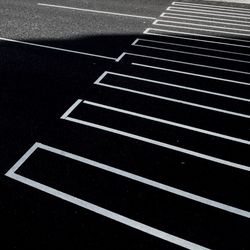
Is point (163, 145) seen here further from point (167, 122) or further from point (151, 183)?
point (151, 183)

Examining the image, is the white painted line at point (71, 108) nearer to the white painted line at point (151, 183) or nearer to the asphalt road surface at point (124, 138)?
the asphalt road surface at point (124, 138)

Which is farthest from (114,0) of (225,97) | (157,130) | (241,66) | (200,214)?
(200,214)

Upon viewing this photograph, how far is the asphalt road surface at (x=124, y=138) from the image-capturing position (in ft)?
12.9

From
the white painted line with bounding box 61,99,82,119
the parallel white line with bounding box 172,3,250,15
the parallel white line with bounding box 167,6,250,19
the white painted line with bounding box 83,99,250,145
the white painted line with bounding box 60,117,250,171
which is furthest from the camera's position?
the parallel white line with bounding box 172,3,250,15

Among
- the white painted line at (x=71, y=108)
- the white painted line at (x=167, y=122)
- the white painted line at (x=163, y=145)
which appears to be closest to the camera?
the white painted line at (x=163, y=145)

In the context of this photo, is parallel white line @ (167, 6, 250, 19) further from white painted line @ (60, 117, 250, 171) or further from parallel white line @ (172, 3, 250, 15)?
white painted line @ (60, 117, 250, 171)

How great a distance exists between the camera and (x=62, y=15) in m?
12.0

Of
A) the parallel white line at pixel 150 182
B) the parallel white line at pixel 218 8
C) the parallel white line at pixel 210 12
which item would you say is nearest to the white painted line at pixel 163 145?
the parallel white line at pixel 150 182

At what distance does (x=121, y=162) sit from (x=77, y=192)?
870 millimetres

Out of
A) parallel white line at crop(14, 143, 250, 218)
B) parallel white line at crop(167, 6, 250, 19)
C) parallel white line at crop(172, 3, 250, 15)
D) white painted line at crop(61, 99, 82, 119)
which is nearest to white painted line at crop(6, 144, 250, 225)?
parallel white line at crop(14, 143, 250, 218)

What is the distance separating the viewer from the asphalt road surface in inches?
154

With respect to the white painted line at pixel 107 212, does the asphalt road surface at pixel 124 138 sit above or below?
above

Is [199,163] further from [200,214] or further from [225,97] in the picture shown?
[225,97]

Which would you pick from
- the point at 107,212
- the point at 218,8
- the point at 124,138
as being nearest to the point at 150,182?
the point at 107,212
